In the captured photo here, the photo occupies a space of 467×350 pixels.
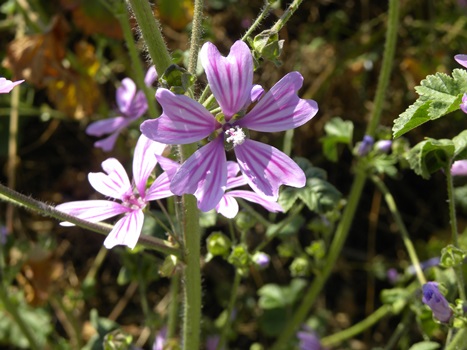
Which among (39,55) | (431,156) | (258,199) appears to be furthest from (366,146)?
(39,55)

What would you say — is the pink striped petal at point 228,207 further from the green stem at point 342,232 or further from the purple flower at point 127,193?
the green stem at point 342,232

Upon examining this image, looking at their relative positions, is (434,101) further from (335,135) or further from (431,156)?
(335,135)

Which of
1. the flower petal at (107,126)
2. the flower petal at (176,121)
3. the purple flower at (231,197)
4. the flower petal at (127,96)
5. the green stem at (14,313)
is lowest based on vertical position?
the green stem at (14,313)

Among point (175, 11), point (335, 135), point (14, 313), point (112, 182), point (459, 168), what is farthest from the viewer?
point (175, 11)

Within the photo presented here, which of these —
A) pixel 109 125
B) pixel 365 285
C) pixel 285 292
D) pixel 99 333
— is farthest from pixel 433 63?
pixel 99 333

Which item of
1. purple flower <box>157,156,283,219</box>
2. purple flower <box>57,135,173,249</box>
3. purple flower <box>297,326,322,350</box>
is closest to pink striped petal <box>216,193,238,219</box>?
purple flower <box>157,156,283,219</box>

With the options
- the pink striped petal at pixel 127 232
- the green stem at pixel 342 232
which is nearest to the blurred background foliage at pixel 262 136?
the green stem at pixel 342 232
